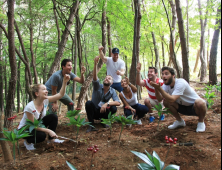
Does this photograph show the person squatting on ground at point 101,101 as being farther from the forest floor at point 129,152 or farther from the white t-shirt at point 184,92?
the white t-shirt at point 184,92

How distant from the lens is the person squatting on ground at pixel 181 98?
9.52 ft

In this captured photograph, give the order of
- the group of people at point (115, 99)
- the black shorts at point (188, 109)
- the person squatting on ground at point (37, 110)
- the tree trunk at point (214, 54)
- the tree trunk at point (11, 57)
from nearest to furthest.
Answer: the person squatting on ground at point (37, 110) → the group of people at point (115, 99) → the black shorts at point (188, 109) → the tree trunk at point (11, 57) → the tree trunk at point (214, 54)

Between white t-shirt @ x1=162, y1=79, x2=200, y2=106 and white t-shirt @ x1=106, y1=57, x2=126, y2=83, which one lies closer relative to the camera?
white t-shirt @ x1=162, y1=79, x2=200, y2=106

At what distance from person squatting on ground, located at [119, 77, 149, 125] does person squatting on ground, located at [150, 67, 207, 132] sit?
79cm

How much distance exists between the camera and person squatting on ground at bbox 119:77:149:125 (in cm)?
394

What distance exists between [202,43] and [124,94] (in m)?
9.09

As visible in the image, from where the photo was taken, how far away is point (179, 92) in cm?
293

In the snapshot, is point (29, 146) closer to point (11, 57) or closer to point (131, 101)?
point (131, 101)

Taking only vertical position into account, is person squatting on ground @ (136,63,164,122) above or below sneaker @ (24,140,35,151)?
above

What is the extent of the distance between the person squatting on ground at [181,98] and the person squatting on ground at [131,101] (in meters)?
0.79

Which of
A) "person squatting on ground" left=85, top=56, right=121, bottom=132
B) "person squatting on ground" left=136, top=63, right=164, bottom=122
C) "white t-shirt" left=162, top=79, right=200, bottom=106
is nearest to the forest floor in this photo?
"white t-shirt" left=162, top=79, right=200, bottom=106

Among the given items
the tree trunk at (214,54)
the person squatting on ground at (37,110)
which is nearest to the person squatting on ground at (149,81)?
the person squatting on ground at (37,110)

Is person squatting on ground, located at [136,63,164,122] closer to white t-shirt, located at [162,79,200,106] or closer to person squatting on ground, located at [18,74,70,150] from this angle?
white t-shirt, located at [162,79,200,106]

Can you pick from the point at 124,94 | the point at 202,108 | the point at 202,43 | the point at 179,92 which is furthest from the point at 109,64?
the point at 202,43
